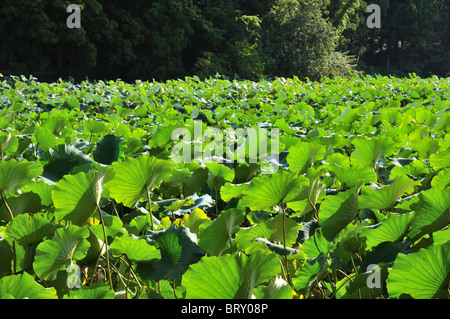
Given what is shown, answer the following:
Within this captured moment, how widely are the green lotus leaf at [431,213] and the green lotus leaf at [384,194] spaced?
14 centimetres

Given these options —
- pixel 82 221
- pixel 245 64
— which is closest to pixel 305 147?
pixel 82 221

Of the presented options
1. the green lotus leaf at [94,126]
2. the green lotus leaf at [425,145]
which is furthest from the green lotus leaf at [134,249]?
the green lotus leaf at [94,126]

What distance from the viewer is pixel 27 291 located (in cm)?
65

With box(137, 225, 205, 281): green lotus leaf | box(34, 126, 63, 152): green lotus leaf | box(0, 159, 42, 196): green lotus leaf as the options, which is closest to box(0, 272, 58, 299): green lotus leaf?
box(137, 225, 205, 281): green lotus leaf

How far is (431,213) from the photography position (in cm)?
76

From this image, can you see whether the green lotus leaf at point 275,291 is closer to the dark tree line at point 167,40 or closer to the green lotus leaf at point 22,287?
the green lotus leaf at point 22,287

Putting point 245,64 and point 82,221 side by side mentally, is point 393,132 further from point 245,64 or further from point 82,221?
point 245,64

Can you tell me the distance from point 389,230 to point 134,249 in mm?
413

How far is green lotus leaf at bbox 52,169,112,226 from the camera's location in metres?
0.86

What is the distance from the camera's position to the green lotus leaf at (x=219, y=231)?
84cm

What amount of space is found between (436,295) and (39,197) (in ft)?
2.47

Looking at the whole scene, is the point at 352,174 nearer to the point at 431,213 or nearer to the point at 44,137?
the point at 431,213

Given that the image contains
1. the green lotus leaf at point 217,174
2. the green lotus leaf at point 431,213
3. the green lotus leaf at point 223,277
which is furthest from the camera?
the green lotus leaf at point 217,174

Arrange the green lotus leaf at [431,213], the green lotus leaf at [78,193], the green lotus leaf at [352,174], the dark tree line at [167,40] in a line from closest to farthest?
the green lotus leaf at [431,213]
the green lotus leaf at [78,193]
the green lotus leaf at [352,174]
the dark tree line at [167,40]
